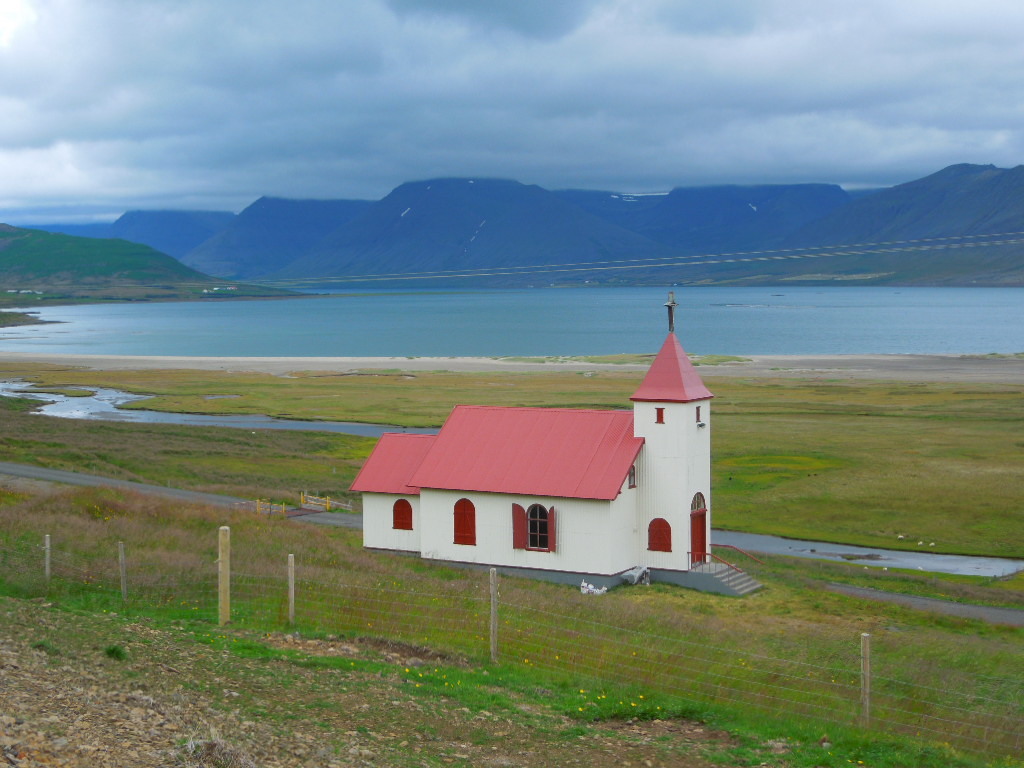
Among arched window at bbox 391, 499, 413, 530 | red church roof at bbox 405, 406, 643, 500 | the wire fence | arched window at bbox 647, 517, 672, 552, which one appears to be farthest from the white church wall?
the wire fence

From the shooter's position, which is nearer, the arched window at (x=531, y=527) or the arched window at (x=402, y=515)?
the arched window at (x=531, y=527)

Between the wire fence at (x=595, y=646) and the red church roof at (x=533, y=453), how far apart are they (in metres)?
9.15

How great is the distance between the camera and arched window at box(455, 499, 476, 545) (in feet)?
118

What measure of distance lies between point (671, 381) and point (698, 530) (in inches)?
190

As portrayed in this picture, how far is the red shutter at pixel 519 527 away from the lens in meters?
35.2

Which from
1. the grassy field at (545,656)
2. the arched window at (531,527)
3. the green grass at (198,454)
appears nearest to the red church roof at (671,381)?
the arched window at (531,527)

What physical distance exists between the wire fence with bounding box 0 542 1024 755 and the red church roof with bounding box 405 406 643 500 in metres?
9.15

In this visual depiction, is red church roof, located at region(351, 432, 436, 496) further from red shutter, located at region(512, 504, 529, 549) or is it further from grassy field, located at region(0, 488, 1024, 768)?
grassy field, located at region(0, 488, 1024, 768)

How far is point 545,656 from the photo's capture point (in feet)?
59.1

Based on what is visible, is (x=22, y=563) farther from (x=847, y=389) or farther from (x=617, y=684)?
(x=847, y=389)

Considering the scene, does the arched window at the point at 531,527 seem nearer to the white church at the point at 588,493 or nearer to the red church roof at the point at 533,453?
the white church at the point at 588,493

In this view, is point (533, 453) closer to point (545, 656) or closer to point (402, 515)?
point (402, 515)

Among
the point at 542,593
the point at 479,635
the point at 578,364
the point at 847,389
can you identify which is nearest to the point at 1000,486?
the point at 542,593

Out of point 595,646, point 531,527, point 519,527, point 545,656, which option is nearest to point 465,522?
point 519,527
